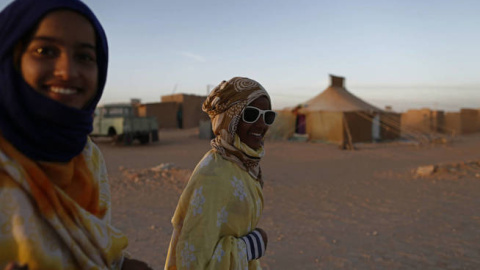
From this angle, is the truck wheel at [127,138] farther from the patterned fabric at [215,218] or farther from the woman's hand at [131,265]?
the woman's hand at [131,265]

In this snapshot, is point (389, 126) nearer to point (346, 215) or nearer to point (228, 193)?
point (346, 215)

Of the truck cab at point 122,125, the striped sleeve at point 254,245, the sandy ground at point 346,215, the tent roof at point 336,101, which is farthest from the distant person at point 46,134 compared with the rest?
the tent roof at point 336,101

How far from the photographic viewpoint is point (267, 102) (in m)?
2.04

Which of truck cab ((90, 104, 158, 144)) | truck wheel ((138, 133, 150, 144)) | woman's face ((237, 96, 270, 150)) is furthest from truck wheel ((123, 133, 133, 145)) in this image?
woman's face ((237, 96, 270, 150))

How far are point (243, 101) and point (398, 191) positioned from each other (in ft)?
21.9

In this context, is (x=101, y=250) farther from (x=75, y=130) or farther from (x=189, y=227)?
(x=189, y=227)

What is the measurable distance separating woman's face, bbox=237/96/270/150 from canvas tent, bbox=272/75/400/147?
1510 centimetres

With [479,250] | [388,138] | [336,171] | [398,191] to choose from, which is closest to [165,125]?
[388,138]

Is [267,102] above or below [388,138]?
above

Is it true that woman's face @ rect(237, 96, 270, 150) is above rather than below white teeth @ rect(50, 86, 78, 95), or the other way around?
below

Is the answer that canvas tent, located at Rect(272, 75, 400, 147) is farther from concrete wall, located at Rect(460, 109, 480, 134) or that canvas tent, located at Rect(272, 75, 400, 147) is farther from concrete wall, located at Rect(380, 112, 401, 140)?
concrete wall, located at Rect(460, 109, 480, 134)

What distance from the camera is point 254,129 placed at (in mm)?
1976

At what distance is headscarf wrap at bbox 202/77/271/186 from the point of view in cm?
190

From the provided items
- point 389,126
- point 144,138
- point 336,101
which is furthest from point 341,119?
point 144,138
